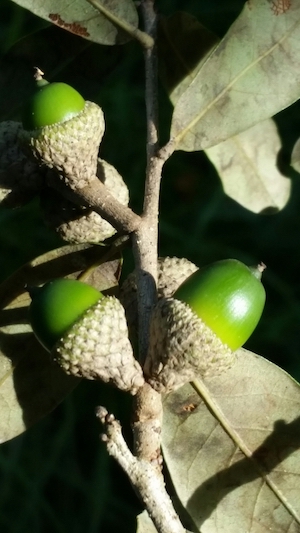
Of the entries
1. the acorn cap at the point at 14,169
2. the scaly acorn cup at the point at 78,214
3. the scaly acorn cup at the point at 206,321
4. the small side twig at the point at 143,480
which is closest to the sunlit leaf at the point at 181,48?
the scaly acorn cup at the point at 78,214

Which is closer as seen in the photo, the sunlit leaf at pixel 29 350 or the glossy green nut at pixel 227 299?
the glossy green nut at pixel 227 299

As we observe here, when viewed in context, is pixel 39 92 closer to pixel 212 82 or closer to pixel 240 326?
pixel 212 82

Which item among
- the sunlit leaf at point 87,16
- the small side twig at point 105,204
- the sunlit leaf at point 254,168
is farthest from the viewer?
the sunlit leaf at point 254,168

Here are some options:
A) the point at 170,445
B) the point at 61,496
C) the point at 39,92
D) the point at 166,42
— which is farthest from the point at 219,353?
the point at 61,496

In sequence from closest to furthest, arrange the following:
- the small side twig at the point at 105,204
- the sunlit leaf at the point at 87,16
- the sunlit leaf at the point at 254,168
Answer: the small side twig at the point at 105,204 < the sunlit leaf at the point at 87,16 < the sunlit leaf at the point at 254,168

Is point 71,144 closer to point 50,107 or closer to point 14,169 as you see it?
point 50,107

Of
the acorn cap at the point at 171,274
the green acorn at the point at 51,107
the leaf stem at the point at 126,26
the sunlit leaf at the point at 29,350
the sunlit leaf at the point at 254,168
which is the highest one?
the leaf stem at the point at 126,26

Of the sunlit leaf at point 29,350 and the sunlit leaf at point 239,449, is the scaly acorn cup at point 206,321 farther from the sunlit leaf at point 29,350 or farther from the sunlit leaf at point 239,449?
the sunlit leaf at point 29,350
